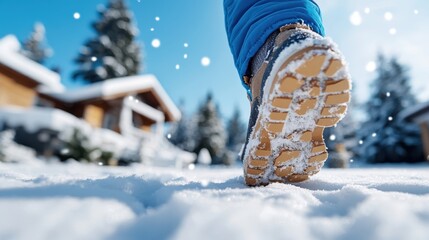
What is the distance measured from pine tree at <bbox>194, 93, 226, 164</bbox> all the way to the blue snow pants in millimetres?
22699

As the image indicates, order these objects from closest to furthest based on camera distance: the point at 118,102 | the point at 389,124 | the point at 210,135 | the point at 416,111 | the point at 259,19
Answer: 1. the point at 259,19
2. the point at 416,111
3. the point at 118,102
4. the point at 389,124
5. the point at 210,135

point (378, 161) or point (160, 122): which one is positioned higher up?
point (160, 122)

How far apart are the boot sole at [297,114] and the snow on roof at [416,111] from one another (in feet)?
42.4

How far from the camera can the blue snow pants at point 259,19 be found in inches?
46.7

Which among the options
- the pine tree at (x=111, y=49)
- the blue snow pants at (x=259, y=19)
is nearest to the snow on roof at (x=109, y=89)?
the pine tree at (x=111, y=49)

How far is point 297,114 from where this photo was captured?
0.97 m

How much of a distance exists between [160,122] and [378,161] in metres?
12.8

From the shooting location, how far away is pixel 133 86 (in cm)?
1280

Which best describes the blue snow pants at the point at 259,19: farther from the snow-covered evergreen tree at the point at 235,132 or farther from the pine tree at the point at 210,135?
the snow-covered evergreen tree at the point at 235,132

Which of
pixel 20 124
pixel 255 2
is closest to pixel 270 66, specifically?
pixel 255 2

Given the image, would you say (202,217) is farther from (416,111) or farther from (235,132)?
(235,132)

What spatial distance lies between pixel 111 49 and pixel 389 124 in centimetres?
1753

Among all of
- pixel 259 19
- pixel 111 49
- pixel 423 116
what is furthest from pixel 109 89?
pixel 423 116

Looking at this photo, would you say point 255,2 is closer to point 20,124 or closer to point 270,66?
point 270,66
